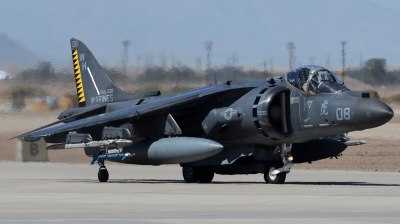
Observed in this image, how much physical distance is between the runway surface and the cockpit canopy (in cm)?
190

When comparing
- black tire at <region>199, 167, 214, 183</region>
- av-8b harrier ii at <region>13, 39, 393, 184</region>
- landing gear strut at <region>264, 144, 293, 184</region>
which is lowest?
black tire at <region>199, 167, 214, 183</region>

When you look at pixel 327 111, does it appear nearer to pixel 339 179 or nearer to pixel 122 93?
pixel 339 179

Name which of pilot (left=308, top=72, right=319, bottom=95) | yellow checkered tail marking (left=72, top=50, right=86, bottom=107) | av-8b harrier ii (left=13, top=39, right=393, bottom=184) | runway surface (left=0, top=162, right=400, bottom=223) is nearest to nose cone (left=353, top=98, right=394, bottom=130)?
av-8b harrier ii (left=13, top=39, right=393, bottom=184)

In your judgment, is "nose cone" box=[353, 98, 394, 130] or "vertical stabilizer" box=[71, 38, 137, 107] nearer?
"nose cone" box=[353, 98, 394, 130]

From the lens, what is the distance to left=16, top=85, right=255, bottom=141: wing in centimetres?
1716

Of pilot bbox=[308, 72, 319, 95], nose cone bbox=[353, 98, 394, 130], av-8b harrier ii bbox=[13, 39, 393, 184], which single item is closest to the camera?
nose cone bbox=[353, 98, 394, 130]

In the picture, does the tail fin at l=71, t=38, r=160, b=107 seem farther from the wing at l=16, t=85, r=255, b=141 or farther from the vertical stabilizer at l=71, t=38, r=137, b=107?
the wing at l=16, t=85, r=255, b=141

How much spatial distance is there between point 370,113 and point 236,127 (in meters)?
3.10

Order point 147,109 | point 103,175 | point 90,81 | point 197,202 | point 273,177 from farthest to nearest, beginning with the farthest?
point 90,81
point 103,175
point 147,109
point 273,177
point 197,202

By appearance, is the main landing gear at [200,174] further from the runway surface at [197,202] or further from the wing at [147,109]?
the wing at [147,109]

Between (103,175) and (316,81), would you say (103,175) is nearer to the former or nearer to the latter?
(103,175)

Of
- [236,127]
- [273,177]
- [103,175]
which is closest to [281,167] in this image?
[273,177]

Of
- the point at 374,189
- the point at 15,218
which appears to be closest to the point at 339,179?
the point at 374,189

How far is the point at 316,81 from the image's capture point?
16.1 metres
